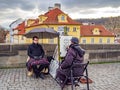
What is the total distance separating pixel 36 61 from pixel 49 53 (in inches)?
107

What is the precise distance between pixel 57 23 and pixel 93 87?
4608 cm

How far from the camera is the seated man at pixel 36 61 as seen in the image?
28.5ft

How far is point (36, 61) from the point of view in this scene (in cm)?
872

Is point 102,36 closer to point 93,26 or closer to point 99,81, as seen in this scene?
point 93,26

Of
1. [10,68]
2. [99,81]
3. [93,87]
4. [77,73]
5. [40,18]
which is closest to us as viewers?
[77,73]

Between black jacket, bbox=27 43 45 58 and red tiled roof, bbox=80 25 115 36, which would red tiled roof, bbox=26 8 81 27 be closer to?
red tiled roof, bbox=80 25 115 36

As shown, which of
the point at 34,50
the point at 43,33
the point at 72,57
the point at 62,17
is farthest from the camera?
the point at 62,17

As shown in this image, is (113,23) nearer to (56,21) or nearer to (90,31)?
(90,31)

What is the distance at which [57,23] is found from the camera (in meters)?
53.2

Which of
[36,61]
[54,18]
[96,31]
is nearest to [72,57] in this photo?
[36,61]

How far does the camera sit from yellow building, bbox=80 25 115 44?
59938 millimetres

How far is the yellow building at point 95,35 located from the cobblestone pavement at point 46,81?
162ft

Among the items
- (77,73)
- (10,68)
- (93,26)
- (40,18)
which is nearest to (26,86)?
(77,73)

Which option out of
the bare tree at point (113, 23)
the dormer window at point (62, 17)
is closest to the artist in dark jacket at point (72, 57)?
the dormer window at point (62, 17)
